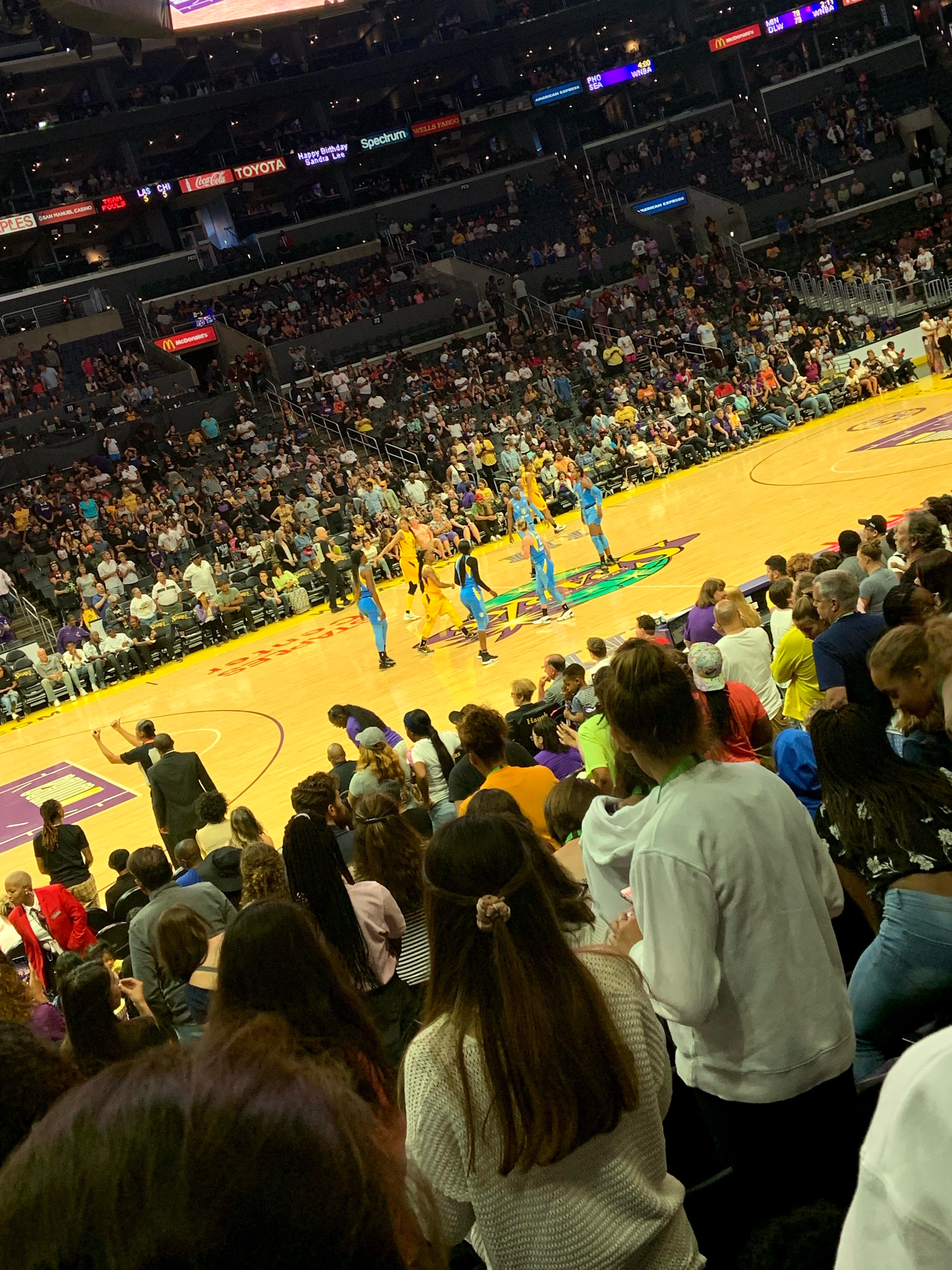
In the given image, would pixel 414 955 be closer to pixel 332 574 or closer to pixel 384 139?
pixel 332 574

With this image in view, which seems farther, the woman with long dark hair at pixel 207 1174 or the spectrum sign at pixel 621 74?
the spectrum sign at pixel 621 74

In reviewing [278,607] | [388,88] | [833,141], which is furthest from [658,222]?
[278,607]

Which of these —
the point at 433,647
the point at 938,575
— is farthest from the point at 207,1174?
the point at 433,647

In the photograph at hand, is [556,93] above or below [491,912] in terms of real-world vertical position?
above

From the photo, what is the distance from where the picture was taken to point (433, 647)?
14.2m

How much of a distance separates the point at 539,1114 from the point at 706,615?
6.30 meters

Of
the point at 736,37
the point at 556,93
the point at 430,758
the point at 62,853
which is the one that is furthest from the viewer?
the point at 556,93

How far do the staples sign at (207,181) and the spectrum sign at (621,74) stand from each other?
44.4ft

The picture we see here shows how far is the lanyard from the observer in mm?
2244

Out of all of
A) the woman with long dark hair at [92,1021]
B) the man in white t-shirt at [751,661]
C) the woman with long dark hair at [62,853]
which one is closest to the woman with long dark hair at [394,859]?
the woman with long dark hair at [92,1021]

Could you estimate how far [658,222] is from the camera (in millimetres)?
36688

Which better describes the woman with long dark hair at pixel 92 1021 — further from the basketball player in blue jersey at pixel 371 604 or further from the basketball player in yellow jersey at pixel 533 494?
the basketball player in yellow jersey at pixel 533 494

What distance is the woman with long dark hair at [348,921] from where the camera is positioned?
138 inches

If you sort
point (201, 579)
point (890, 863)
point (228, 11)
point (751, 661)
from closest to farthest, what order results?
point (890, 863) < point (751, 661) < point (201, 579) < point (228, 11)
